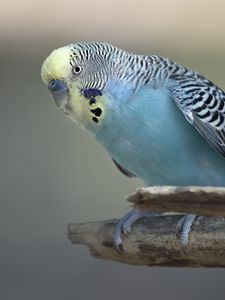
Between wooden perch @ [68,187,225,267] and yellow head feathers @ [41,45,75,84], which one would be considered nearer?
wooden perch @ [68,187,225,267]

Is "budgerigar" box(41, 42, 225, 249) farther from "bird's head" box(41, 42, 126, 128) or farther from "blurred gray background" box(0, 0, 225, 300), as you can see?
"blurred gray background" box(0, 0, 225, 300)

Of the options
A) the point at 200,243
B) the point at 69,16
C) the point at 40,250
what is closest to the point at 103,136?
the point at 200,243

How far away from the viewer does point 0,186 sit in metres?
4.27

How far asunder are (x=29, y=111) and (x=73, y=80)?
5.43ft

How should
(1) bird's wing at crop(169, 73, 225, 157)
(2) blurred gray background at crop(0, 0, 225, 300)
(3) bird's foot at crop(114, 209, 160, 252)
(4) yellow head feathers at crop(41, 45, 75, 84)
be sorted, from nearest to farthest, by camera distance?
(3) bird's foot at crop(114, 209, 160, 252)
(4) yellow head feathers at crop(41, 45, 75, 84)
(1) bird's wing at crop(169, 73, 225, 157)
(2) blurred gray background at crop(0, 0, 225, 300)

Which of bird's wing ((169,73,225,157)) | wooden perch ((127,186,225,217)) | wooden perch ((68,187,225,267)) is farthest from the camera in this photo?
bird's wing ((169,73,225,157))

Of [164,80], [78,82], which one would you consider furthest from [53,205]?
[78,82]

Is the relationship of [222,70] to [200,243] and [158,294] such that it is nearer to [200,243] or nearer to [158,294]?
[158,294]

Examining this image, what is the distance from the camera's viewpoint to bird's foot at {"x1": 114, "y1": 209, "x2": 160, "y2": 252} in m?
2.49

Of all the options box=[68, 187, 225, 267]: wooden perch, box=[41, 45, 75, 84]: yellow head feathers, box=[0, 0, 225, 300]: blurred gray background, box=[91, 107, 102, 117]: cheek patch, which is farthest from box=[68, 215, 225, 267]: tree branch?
box=[0, 0, 225, 300]: blurred gray background

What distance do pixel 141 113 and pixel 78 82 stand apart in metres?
0.24

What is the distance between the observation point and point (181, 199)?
1.79 m

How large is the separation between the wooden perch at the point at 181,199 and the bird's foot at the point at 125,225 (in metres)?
0.62

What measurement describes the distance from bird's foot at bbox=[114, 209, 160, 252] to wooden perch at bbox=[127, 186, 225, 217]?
0.62 m
